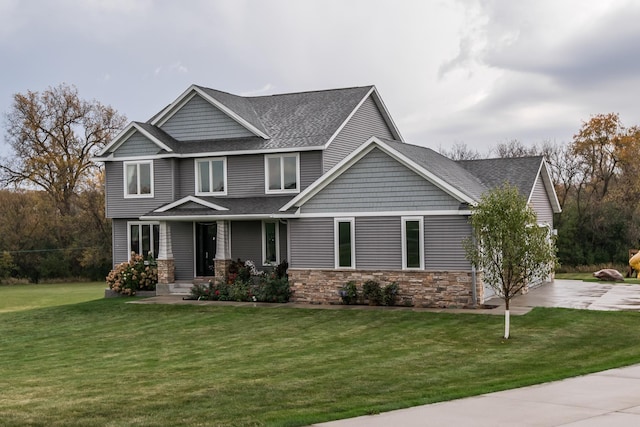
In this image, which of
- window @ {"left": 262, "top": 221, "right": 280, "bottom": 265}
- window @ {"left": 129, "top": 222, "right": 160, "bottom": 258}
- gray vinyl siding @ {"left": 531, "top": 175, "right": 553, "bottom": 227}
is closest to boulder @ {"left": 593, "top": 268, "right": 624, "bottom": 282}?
gray vinyl siding @ {"left": 531, "top": 175, "right": 553, "bottom": 227}

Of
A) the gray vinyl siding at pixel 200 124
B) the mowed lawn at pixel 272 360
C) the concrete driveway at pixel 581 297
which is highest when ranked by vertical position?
the gray vinyl siding at pixel 200 124

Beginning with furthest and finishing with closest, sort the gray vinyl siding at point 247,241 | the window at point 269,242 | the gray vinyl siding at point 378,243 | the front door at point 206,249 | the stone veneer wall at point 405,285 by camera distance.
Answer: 1. the front door at point 206,249
2. the gray vinyl siding at point 247,241
3. the window at point 269,242
4. the gray vinyl siding at point 378,243
5. the stone veneer wall at point 405,285

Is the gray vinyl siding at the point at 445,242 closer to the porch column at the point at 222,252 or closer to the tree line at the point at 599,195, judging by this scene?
the porch column at the point at 222,252

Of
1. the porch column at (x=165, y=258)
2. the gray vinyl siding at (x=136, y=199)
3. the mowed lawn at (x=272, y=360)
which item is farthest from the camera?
the gray vinyl siding at (x=136, y=199)

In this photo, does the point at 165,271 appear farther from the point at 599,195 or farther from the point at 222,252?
the point at 599,195

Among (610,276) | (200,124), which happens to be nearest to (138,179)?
(200,124)

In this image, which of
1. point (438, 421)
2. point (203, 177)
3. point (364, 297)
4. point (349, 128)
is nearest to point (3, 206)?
point (203, 177)

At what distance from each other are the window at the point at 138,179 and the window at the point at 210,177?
2054mm

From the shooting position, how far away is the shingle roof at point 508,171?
93.1ft

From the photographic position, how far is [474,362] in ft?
48.2

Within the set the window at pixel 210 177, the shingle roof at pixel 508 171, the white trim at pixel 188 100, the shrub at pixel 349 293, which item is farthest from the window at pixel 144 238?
the shingle roof at pixel 508 171

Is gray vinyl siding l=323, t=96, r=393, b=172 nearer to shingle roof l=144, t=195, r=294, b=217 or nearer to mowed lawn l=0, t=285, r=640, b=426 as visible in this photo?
shingle roof l=144, t=195, r=294, b=217

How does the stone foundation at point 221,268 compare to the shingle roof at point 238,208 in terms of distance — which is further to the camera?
the stone foundation at point 221,268

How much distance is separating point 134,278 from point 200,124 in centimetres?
682
